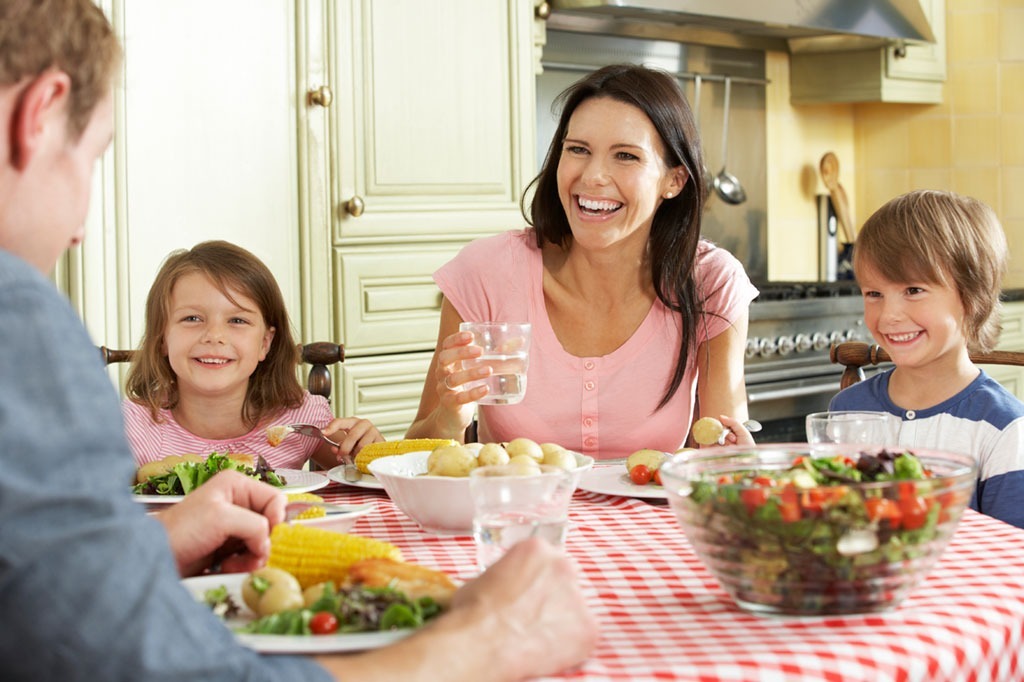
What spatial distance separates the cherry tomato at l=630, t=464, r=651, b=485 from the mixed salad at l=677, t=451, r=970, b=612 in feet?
1.74

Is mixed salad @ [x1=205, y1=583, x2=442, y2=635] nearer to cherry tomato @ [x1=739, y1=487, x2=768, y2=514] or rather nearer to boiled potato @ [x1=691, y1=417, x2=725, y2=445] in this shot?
cherry tomato @ [x1=739, y1=487, x2=768, y2=514]

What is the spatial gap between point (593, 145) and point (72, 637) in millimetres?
1606

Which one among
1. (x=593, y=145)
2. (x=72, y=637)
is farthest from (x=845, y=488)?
(x=593, y=145)

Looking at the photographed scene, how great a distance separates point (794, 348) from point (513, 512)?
2.63 meters

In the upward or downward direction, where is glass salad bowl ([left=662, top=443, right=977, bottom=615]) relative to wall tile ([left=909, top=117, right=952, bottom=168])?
downward

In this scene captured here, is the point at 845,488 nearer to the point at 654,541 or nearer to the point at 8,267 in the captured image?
the point at 654,541

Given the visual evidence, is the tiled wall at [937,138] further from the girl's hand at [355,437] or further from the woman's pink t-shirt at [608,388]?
the girl's hand at [355,437]

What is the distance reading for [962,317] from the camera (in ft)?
6.42

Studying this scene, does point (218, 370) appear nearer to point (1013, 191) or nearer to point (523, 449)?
point (523, 449)

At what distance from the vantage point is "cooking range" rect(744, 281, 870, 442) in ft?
11.5

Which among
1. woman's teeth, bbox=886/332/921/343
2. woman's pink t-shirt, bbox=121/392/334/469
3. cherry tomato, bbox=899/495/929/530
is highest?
woman's teeth, bbox=886/332/921/343

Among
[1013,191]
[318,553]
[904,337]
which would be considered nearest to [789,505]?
[318,553]

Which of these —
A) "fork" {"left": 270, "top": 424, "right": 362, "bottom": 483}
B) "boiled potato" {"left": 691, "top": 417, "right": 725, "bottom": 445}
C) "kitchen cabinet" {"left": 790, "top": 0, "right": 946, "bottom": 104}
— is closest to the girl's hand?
"fork" {"left": 270, "top": 424, "right": 362, "bottom": 483}

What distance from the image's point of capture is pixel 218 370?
210 cm
